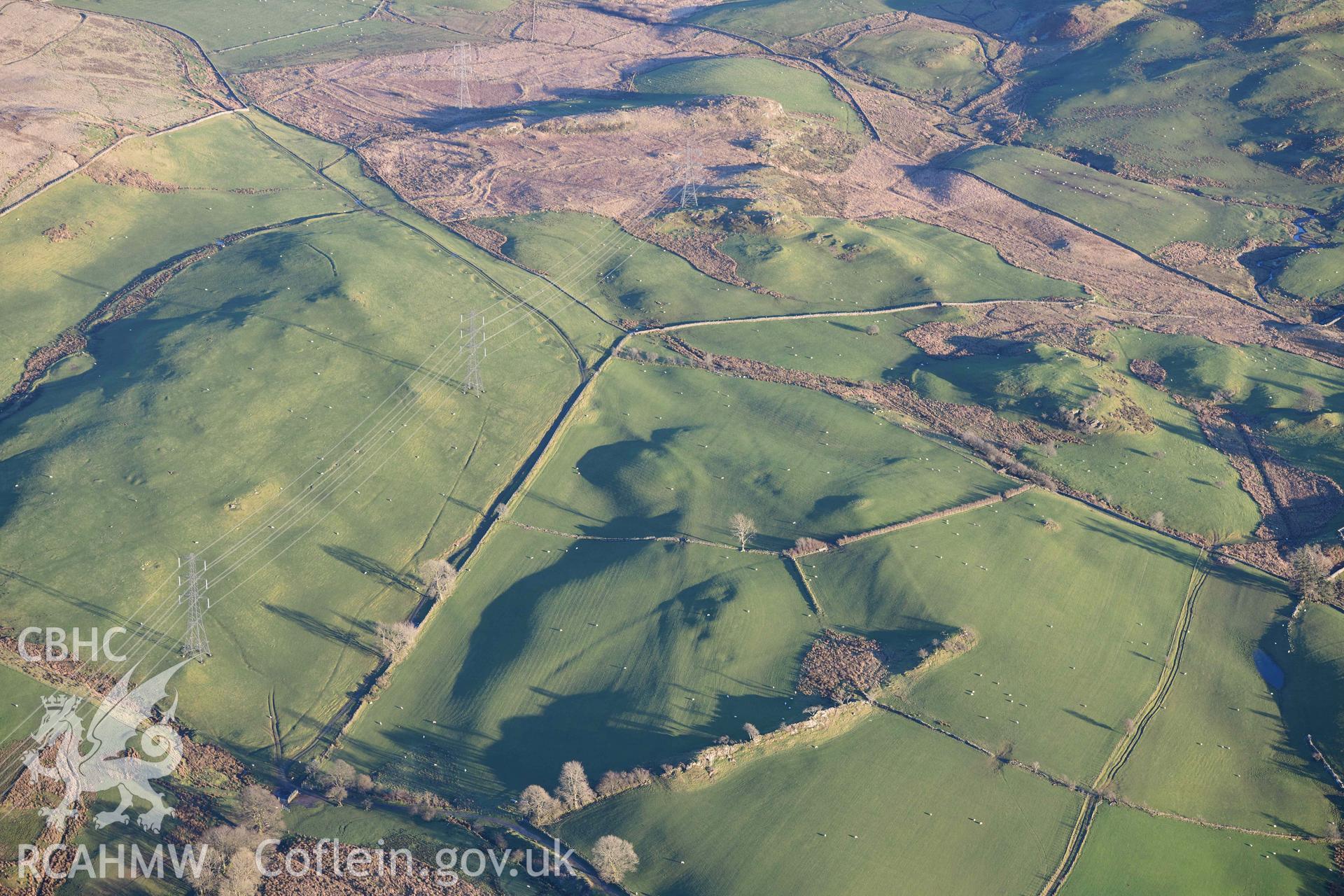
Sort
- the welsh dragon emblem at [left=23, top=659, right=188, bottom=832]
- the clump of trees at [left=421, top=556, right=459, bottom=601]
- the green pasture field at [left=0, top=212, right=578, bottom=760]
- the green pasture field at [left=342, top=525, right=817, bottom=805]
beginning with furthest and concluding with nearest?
the clump of trees at [left=421, top=556, right=459, bottom=601] → the green pasture field at [left=0, top=212, right=578, bottom=760] → the green pasture field at [left=342, top=525, right=817, bottom=805] → the welsh dragon emblem at [left=23, top=659, right=188, bottom=832]

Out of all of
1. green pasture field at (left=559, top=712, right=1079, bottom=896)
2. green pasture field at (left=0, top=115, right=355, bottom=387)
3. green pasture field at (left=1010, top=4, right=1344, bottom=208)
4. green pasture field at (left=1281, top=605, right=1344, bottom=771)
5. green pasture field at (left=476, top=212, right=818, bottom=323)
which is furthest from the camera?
green pasture field at (left=1010, top=4, right=1344, bottom=208)

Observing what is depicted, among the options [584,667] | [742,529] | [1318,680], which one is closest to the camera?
[1318,680]

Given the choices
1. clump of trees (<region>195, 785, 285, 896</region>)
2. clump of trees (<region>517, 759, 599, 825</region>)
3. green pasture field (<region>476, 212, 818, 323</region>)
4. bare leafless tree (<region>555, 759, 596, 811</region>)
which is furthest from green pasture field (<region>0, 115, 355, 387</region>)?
bare leafless tree (<region>555, 759, 596, 811</region>)

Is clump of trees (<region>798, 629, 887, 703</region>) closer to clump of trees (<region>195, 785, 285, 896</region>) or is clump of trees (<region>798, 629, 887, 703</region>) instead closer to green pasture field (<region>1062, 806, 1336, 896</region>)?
green pasture field (<region>1062, 806, 1336, 896</region>)

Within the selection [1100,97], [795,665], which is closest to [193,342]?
[795,665]

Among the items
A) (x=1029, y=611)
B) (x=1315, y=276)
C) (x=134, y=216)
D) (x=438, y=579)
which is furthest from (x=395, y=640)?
(x=1315, y=276)

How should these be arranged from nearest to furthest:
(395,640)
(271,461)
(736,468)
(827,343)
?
(395,640)
(271,461)
(736,468)
(827,343)

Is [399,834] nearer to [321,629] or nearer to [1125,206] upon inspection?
[321,629]

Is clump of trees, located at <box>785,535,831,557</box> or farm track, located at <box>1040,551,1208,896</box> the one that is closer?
farm track, located at <box>1040,551,1208,896</box>
